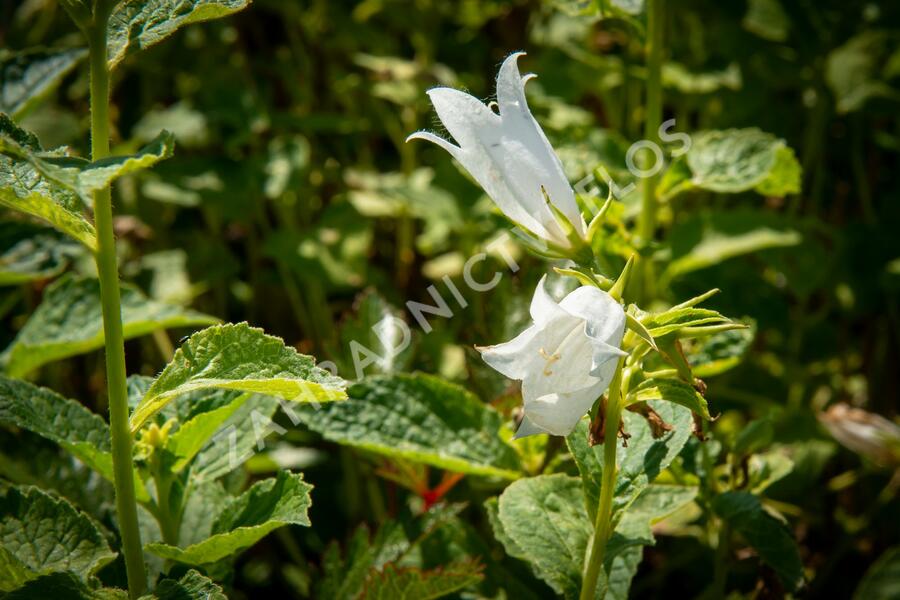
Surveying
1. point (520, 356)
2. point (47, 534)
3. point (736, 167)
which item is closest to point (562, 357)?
point (520, 356)

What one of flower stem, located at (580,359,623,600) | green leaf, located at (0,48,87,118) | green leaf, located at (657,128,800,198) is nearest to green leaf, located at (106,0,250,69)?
flower stem, located at (580,359,623,600)

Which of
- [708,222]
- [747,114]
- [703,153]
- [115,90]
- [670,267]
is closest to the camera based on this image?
[703,153]

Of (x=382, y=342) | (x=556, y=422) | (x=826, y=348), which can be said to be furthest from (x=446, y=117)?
(x=826, y=348)

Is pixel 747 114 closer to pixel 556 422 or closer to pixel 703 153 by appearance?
pixel 703 153

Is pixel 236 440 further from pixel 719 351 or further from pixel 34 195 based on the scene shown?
pixel 719 351

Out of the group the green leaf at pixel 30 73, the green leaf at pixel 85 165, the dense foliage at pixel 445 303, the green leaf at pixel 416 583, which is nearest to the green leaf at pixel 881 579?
the dense foliage at pixel 445 303

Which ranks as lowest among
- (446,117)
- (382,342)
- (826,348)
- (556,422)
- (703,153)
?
(826,348)
